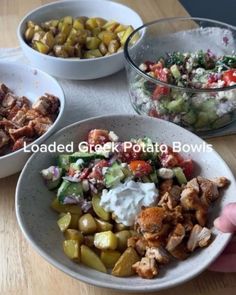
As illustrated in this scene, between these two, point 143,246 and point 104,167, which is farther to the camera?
point 104,167

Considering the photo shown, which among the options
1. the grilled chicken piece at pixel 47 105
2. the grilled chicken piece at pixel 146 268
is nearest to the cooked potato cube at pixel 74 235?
the grilled chicken piece at pixel 146 268

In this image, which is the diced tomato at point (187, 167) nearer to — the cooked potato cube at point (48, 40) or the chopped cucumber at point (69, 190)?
the chopped cucumber at point (69, 190)

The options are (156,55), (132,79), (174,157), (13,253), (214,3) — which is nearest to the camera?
(13,253)

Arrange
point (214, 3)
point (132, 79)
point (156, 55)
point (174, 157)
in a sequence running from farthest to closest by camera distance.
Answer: point (214, 3) → point (156, 55) → point (132, 79) → point (174, 157)

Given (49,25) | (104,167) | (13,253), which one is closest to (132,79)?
(104,167)

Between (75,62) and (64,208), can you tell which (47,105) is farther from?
(64,208)

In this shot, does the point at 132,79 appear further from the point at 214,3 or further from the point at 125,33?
the point at 214,3
